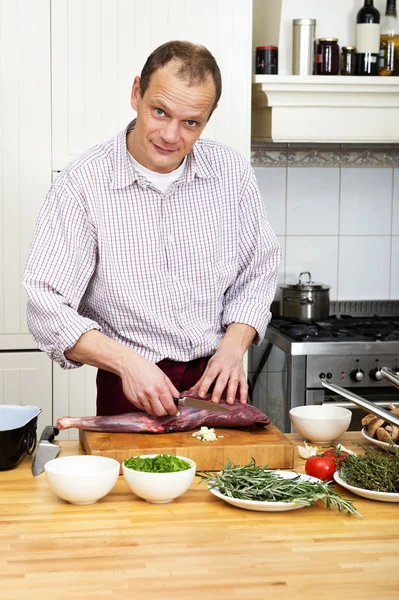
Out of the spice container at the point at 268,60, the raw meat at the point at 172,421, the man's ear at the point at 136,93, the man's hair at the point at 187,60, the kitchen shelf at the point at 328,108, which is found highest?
the spice container at the point at 268,60

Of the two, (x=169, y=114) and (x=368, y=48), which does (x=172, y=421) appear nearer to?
(x=169, y=114)

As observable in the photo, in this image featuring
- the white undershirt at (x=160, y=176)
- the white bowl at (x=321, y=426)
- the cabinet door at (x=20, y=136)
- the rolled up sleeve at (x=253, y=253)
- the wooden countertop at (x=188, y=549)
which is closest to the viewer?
the wooden countertop at (x=188, y=549)

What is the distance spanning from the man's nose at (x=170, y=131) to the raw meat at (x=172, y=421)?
0.59 meters

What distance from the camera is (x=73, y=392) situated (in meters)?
2.95

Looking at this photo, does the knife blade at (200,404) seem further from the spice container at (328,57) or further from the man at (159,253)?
the spice container at (328,57)

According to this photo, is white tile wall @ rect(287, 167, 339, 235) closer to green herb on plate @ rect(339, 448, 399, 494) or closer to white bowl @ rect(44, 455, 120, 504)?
green herb on plate @ rect(339, 448, 399, 494)

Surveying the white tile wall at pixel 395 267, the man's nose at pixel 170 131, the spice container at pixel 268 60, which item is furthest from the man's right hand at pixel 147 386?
the white tile wall at pixel 395 267

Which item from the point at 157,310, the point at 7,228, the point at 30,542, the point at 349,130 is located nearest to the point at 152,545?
the point at 30,542

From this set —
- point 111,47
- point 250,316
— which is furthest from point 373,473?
point 111,47

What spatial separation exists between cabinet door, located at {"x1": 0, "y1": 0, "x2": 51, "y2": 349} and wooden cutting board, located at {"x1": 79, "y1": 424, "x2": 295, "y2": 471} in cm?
127

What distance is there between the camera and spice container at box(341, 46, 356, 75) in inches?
127

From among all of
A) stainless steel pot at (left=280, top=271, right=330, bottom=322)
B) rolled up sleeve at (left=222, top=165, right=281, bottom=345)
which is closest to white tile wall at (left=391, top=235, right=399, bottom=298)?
stainless steel pot at (left=280, top=271, right=330, bottom=322)

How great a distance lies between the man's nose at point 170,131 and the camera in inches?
73.6

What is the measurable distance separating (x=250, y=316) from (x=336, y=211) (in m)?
1.60
